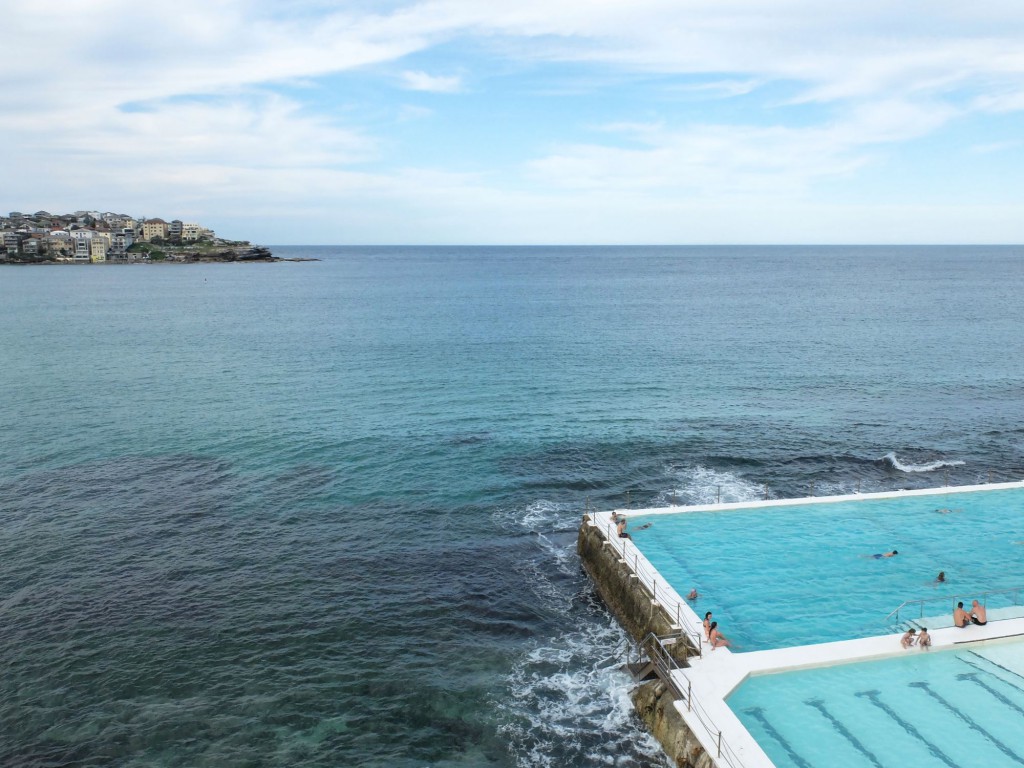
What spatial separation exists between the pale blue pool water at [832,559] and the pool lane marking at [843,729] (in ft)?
9.97

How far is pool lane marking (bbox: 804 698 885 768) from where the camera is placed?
19031mm

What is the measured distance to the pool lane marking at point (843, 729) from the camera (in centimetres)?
1903

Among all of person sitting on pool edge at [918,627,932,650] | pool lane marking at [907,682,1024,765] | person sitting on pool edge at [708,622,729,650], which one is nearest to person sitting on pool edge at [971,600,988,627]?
person sitting on pool edge at [918,627,932,650]

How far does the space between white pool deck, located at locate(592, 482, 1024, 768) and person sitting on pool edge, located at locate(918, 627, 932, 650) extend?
167mm

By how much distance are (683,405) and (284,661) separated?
133 ft

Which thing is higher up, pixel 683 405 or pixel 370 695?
pixel 683 405

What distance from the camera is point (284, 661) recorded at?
88.0 feet

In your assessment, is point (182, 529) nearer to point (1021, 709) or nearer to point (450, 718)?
point (450, 718)

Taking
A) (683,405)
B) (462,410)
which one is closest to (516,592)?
(462,410)

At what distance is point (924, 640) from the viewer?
23406 millimetres

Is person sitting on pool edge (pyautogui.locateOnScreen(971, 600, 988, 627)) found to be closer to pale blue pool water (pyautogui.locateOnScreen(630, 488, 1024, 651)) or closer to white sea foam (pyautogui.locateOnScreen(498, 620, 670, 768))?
pale blue pool water (pyautogui.locateOnScreen(630, 488, 1024, 651))

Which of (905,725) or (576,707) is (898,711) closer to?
(905,725)

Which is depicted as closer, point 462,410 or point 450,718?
point 450,718

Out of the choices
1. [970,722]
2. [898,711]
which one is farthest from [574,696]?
[970,722]
